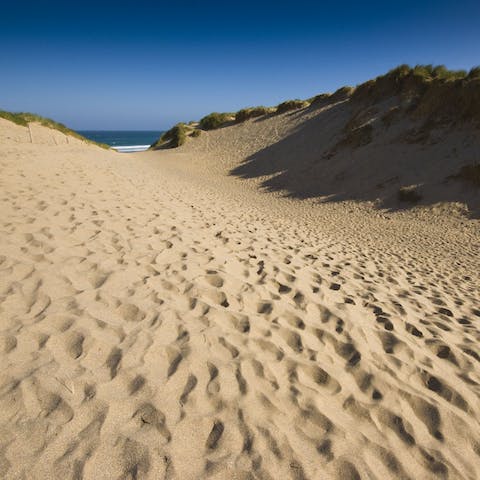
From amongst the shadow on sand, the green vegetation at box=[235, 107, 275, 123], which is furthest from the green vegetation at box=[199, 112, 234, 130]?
the shadow on sand

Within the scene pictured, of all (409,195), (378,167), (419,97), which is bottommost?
(409,195)

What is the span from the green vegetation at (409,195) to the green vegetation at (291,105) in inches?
778

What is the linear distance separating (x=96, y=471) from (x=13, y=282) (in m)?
2.44

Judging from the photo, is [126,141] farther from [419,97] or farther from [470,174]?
[470,174]

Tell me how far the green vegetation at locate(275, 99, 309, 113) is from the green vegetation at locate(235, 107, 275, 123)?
1081mm

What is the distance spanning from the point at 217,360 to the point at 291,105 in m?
29.4

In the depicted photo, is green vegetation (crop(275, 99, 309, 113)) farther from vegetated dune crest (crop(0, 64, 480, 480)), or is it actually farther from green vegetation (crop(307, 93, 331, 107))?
vegetated dune crest (crop(0, 64, 480, 480))

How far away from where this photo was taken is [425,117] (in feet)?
45.9

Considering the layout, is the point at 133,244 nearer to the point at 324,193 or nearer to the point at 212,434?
the point at 212,434

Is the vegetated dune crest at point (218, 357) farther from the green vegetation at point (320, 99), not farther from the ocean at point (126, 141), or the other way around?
the ocean at point (126, 141)

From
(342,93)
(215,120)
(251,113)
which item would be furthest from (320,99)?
(215,120)

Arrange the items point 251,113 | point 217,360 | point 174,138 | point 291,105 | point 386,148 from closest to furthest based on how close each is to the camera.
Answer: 1. point 217,360
2. point 386,148
3. point 291,105
4. point 251,113
5. point 174,138

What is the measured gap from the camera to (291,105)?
28141mm

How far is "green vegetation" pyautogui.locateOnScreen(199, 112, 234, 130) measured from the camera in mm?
32525
